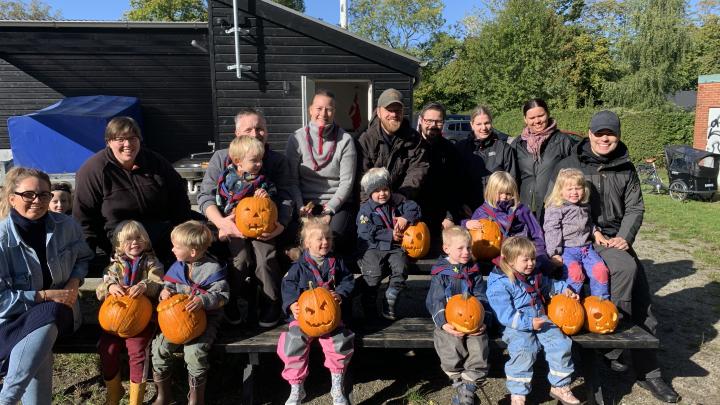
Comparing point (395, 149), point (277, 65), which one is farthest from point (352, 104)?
point (395, 149)

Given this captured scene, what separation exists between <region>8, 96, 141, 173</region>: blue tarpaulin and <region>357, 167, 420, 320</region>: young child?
10734 millimetres

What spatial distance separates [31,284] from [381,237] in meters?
2.42

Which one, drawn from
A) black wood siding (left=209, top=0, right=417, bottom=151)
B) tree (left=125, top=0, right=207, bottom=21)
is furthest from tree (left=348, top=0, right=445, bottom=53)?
black wood siding (left=209, top=0, right=417, bottom=151)

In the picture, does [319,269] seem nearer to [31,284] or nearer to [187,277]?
[187,277]

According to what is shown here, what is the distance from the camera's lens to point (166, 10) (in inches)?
1668

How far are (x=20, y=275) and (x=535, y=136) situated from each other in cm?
431

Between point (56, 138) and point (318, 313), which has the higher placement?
point (56, 138)

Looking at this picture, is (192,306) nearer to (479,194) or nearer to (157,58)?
(479,194)

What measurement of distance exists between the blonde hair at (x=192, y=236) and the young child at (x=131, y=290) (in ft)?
1.02

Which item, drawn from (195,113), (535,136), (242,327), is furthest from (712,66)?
(242,327)

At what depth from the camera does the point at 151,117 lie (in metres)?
15.4

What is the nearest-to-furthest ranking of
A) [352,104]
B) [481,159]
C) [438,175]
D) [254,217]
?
[254,217] → [438,175] → [481,159] → [352,104]

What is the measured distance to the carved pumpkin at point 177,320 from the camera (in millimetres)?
3154

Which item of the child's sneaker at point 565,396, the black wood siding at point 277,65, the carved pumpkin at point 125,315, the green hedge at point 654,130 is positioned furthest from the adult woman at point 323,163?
the green hedge at point 654,130
